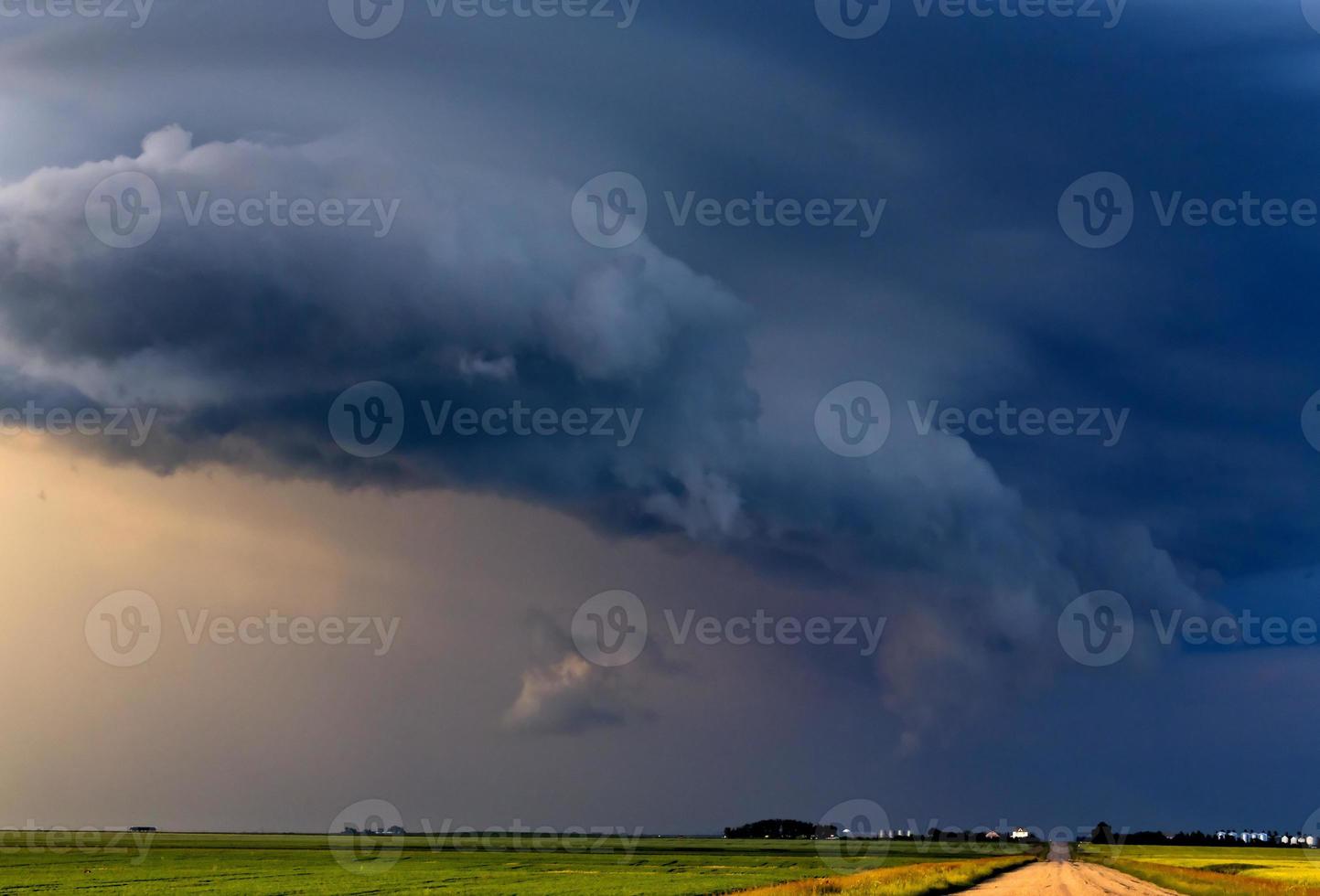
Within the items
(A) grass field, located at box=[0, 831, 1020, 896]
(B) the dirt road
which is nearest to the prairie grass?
(A) grass field, located at box=[0, 831, 1020, 896]

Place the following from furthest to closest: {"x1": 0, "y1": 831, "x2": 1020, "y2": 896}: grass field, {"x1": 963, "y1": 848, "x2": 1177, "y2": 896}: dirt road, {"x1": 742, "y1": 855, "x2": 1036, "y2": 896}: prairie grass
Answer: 1. {"x1": 0, "y1": 831, "x2": 1020, "y2": 896}: grass field
2. {"x1": 963, "y1": 848, "x2": 1177, "y2": 896}: dirt road
3. {"x1": 742, "y1": 855, "x2": 1036, "y2": 896}: prairie grass

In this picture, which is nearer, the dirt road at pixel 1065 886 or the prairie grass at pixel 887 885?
the prairie grass at pixel 887 885

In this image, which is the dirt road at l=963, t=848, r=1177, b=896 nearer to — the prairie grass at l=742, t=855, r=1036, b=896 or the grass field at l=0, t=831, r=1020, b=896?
the prairie grass at l=742, t=855, r=1036, b=896

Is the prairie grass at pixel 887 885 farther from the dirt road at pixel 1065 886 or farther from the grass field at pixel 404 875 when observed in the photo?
the dirt road at pixel 1065 886

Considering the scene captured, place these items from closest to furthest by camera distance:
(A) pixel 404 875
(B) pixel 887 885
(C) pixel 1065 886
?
(B) pixel 887 885 < (C) pixel 1065 886 < (A) pixel 404 875

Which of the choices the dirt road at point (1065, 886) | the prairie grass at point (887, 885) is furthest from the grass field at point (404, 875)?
the dirt road at point (1065, 886)

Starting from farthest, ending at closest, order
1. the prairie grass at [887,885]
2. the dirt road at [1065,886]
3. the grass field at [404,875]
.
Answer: the grass field at [404,875] < the dirt road at [1065,886] < the prairie grass at [887,885]

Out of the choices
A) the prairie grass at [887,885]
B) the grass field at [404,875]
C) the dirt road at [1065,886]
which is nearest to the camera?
the prairie grass at [887,885]

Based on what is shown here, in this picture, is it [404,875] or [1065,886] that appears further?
[404,875]

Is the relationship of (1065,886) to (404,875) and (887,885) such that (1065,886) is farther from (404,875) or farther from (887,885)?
(404,875)

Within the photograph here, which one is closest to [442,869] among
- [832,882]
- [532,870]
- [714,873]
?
[532,870]

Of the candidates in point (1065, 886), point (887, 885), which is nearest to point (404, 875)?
point (887, 885)

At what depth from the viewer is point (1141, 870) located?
99.2 meters

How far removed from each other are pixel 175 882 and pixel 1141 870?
75.0 m
